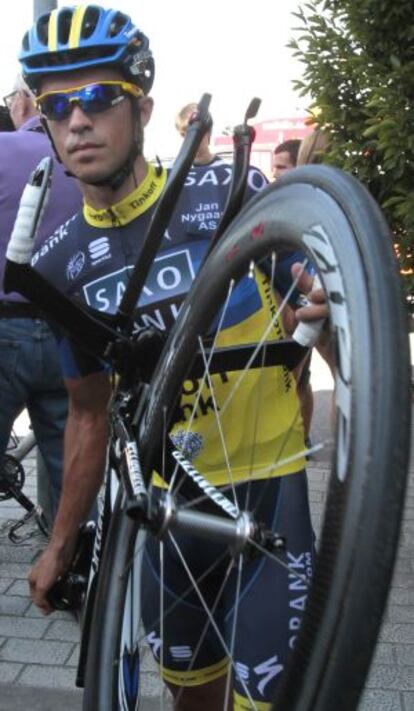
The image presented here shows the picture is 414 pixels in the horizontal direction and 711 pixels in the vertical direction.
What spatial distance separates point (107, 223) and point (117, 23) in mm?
491

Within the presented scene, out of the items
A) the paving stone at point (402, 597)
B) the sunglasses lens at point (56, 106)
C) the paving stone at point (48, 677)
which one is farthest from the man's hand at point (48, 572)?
the paving stone at point (402, 597)

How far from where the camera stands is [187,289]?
211 centimetres

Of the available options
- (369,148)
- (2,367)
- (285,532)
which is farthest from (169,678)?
(369,148)

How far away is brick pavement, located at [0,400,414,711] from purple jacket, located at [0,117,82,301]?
141 cm

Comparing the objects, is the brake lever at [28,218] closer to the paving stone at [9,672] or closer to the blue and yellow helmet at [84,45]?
the blue and yellow helmet at [84,45]

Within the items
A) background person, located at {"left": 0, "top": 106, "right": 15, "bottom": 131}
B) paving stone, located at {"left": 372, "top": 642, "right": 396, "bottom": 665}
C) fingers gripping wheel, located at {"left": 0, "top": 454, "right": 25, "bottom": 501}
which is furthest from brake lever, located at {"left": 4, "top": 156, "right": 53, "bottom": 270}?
background person, located at {"left": 0, "top": 106, "right": 15, "bottom": 131}

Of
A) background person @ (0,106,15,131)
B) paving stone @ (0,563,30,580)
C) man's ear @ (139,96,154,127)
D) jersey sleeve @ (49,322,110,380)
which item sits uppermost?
background person @ (0,106,15,131)

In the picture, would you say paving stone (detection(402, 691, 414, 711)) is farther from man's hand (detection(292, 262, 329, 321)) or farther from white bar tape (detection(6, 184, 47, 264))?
white bar tape (detection(6, 184, 47, 264))

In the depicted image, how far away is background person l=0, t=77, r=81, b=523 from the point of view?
373 centimetres

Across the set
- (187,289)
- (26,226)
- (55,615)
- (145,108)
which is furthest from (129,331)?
(55,615)

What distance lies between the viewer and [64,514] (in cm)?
224

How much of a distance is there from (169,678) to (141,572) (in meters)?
0.35

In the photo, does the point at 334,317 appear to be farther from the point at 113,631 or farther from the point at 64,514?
the point at 64,514

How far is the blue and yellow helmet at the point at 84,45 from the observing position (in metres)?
2.08
